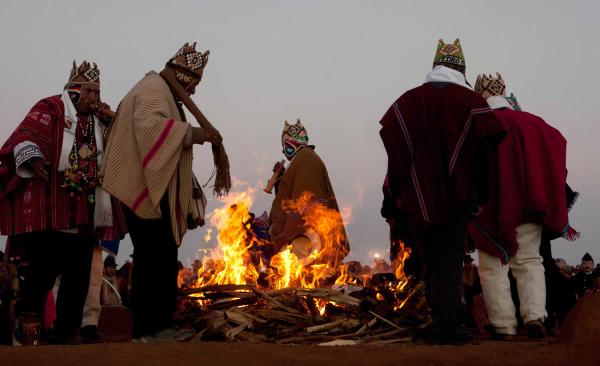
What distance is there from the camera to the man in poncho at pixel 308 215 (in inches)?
364

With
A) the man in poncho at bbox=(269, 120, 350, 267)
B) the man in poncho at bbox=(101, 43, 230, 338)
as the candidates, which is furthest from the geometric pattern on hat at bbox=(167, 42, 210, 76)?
the man in poncho at bbox=(269, 120, 350, 267)

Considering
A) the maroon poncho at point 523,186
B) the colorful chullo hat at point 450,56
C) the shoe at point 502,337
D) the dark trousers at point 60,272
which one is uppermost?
the colorful chullo hat at point 450,56

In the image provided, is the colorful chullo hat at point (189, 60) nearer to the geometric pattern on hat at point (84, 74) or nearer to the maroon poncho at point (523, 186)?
the geometric pattern on hat at point (84, 74)

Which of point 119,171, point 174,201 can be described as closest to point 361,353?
point 174,201

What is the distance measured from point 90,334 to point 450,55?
3.64 metres

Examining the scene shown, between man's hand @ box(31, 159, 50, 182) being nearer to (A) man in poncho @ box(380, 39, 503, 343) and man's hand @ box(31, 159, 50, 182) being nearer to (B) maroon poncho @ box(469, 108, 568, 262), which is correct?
(A) man in poncho @ box(380, 39, 503, 343)

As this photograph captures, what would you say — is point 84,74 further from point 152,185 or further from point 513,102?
point 513,102

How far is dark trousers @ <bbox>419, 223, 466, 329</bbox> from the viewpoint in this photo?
4.83 meters

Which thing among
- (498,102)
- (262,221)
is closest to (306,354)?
(498,102)

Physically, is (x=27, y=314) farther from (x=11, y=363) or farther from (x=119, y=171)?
(x=11, y=363)

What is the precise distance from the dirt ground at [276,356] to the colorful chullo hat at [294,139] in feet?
20.7

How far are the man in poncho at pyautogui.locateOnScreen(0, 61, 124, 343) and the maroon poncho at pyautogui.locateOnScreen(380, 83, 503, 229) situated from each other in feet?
7.82

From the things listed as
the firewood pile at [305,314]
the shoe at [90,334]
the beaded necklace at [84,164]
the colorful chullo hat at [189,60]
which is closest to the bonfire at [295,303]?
the firewood pile at [305,314]

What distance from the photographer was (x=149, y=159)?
17.6 ft
